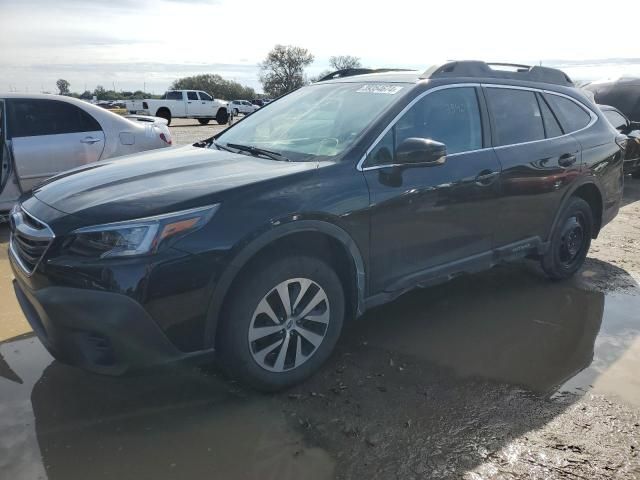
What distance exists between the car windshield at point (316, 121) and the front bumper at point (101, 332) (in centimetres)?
137

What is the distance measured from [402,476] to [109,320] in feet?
4.97

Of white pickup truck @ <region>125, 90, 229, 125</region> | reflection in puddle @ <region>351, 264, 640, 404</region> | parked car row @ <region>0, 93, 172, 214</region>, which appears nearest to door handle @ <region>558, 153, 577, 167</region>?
reflection in puddle @ <region>351, 264, 640, 404</region>

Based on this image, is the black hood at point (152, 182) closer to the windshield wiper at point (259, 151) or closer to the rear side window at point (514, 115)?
the windshield wiper at point (259, 151)

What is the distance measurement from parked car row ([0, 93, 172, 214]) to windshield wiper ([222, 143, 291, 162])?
3.22m

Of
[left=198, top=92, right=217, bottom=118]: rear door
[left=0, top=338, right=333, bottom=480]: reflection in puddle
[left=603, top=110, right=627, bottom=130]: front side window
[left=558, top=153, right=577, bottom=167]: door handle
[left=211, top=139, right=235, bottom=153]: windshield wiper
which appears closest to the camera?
[left=0, top=338, right=333, bottom=480]: reflection in puddle

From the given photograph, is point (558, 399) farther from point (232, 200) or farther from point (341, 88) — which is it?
point (341, 88)

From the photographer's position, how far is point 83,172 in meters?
3.42

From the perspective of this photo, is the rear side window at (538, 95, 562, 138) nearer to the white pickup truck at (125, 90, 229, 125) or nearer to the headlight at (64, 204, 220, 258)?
the headlight at (64, 204, 220, 258)

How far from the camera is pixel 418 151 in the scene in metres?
3.24

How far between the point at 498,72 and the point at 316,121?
5.21ft

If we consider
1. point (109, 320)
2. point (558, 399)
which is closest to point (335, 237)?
point (109, 320)

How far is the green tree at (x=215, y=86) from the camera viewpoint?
74625 millimetres

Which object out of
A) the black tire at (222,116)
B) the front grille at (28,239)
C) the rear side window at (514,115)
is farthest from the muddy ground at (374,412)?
the black tire at (222,116)

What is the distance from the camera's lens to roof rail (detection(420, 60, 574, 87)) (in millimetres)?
3862
